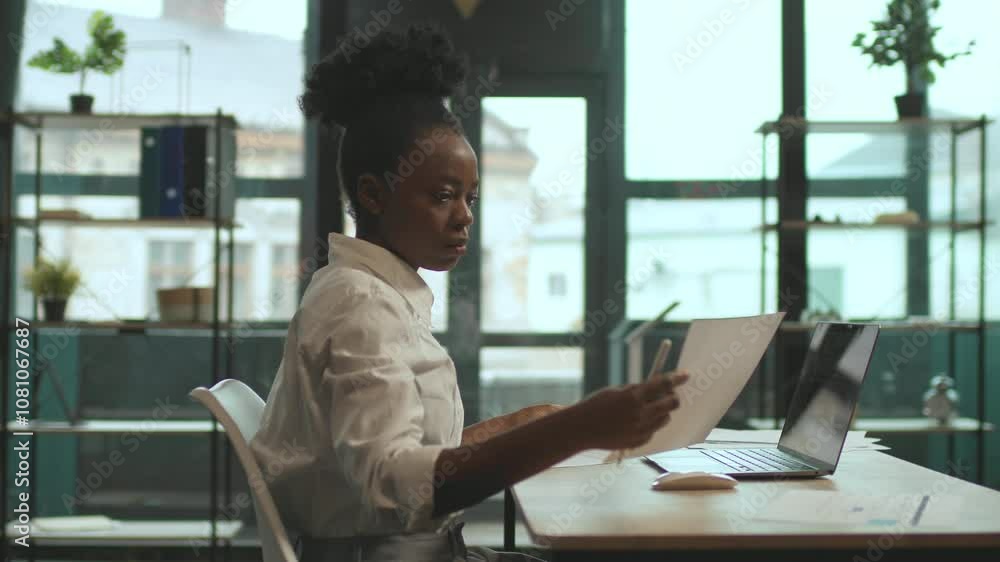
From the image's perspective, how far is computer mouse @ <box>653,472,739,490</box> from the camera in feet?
4.33

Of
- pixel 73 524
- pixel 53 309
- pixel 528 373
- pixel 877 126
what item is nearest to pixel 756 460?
pixel 528 373

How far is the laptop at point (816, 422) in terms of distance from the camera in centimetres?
143

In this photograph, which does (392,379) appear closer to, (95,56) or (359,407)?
(359,407)

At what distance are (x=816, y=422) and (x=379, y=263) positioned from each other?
74cm

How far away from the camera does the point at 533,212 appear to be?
3.67m

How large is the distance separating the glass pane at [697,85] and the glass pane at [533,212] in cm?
22

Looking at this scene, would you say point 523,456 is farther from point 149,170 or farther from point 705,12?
point 705,12

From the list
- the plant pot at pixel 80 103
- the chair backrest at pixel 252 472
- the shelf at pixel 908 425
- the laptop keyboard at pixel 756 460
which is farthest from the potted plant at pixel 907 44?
the chair backrest at pixel 252 472

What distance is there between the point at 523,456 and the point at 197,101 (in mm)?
2961

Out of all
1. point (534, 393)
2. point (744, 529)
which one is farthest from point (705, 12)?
point (744, 529)

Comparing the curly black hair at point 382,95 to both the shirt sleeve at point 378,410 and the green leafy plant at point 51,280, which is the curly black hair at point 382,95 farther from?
the green leafy plant at point 51,280

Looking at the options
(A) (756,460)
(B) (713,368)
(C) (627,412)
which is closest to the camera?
(C) (627,412)

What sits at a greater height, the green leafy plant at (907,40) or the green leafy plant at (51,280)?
the green leafy plant at (907,40)

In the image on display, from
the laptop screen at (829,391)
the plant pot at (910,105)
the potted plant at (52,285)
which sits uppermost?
the plant pot at (910,105)
